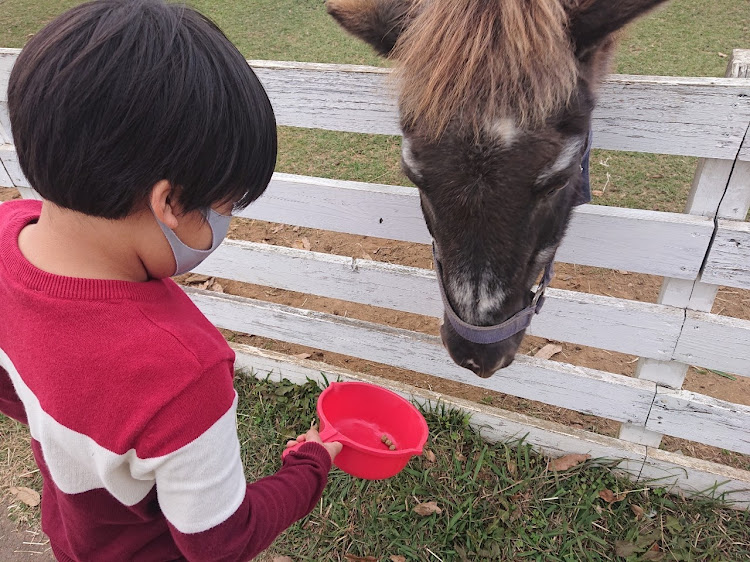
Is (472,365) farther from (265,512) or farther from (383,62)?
(383,62)

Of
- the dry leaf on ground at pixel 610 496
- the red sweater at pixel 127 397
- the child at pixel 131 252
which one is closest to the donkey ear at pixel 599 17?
the child at pixel 131 252

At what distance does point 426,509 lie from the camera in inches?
93.0

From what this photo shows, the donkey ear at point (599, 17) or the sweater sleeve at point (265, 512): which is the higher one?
the donkey ear at point (599, 17)

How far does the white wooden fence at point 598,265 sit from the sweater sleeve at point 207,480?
3.76ft

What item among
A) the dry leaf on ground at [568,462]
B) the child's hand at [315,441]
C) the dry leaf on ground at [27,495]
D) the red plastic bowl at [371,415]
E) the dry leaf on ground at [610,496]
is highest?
the child's hand at [315,441]

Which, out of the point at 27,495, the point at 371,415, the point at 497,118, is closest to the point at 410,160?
the point at 497,118

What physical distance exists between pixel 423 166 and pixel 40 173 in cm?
92

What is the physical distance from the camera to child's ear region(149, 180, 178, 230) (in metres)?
0.87

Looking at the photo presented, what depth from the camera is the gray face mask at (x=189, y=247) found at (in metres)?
0.96

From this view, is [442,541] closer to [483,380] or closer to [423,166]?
[483,380]

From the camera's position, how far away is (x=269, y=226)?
428 cm

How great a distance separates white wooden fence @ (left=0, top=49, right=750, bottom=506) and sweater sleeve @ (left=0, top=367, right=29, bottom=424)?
1179mm

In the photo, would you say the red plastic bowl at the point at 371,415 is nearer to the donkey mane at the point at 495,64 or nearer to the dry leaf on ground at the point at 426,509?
the dry leaf on ground at the point at 426,509

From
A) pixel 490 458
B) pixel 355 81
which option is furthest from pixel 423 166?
pixel 490 458
